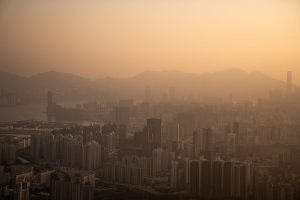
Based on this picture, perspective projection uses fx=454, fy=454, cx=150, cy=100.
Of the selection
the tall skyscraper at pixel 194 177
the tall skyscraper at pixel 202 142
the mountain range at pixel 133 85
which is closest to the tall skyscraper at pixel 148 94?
the mountain range at pixel 133 85

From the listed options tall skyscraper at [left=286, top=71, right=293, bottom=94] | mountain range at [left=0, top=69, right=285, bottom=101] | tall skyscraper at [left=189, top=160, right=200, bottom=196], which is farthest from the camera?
tall skyscraper at [left=286, top=71, right=293, bottom=94]

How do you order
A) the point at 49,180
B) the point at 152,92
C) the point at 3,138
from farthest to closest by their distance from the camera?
the point at 152,92, the point at 3,138, the point at 49,180

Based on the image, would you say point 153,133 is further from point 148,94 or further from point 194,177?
point 194,177

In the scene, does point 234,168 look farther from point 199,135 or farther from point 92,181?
point 92,181

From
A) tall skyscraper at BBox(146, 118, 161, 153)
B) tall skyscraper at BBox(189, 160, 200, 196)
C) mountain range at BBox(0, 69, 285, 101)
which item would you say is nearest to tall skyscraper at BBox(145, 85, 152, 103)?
mountain range at BBox(0, 69, 285, 101)

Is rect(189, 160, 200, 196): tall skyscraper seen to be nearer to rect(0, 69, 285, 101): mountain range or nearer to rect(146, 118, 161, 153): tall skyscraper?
rect(146, 118, 161, 153): tall skyscraper

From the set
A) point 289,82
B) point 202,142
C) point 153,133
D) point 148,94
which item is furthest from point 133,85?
point 289,82

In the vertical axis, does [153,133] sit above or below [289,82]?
below

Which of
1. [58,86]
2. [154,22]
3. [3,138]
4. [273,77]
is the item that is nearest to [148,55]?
[154,22]
